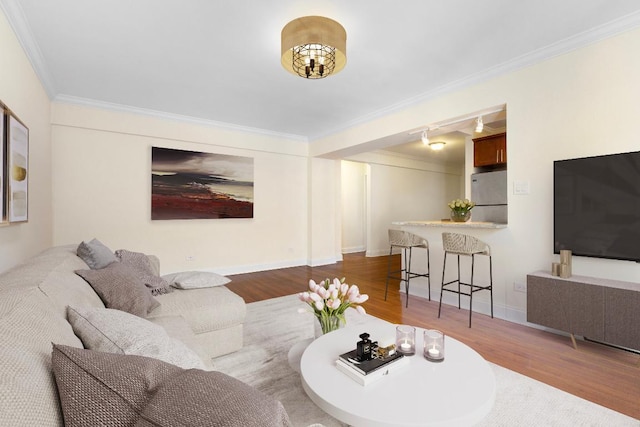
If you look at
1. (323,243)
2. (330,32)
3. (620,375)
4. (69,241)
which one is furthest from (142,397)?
(323,243)

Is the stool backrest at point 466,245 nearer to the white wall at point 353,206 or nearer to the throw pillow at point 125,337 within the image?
the throw pillow at point 125,337

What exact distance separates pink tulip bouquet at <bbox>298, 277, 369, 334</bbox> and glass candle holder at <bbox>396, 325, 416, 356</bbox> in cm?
26

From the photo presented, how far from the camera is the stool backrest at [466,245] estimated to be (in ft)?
10.5

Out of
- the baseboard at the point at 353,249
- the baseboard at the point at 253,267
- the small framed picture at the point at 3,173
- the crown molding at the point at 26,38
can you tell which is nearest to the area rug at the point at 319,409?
the small framed picture at the point at 3,173

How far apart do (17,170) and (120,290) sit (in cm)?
152

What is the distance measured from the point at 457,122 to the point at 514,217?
1.38m

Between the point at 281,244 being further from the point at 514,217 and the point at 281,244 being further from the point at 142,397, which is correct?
the point at 142,397

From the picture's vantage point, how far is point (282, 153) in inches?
235

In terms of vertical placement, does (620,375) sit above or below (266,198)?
below

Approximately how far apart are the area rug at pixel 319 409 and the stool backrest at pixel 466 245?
4.16 ft

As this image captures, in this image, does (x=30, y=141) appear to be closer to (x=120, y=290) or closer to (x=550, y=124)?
(x=120, y=290)

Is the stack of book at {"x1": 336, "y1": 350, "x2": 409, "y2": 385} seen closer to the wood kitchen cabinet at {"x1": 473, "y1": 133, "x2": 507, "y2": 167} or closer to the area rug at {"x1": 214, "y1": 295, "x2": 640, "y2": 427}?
the area rug at {"x1": 214, "y1": 295, "x2": 640, "y2": 427}

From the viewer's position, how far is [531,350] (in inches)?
98.4

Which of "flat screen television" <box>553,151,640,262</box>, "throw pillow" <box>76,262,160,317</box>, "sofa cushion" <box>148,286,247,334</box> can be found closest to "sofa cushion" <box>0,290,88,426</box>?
"throw pillow" <box>76,262,160,317</box>
